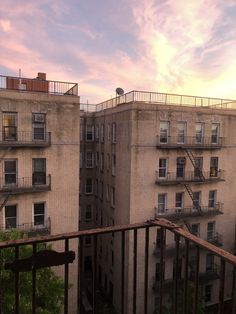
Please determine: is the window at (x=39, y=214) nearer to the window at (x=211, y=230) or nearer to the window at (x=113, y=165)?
the window at (x=113, y=165)

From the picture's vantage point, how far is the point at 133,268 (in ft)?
15.8

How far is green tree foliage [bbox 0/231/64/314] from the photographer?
1231cm

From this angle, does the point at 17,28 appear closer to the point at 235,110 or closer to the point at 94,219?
the point at 235,110

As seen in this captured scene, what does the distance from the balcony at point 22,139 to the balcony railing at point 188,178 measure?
972 cm

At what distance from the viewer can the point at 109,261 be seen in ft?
96.3

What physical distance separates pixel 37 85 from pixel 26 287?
12.7 m

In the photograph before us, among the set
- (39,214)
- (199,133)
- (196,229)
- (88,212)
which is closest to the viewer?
(39,214)

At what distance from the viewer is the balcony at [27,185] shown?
1848 cm

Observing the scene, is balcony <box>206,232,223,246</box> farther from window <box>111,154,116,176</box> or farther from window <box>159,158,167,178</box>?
window <box>111,154,116,176</box>

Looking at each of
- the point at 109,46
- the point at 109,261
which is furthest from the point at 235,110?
the point at 109,261

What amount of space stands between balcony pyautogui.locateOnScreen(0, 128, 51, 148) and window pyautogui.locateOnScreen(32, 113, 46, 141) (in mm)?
69

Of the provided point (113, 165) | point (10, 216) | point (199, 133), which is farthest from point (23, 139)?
point (199, 133)

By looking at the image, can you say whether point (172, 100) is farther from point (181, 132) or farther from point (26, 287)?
point (26, 287)

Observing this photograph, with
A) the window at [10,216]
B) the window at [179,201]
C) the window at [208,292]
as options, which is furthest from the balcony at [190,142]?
the window at [208,292]
